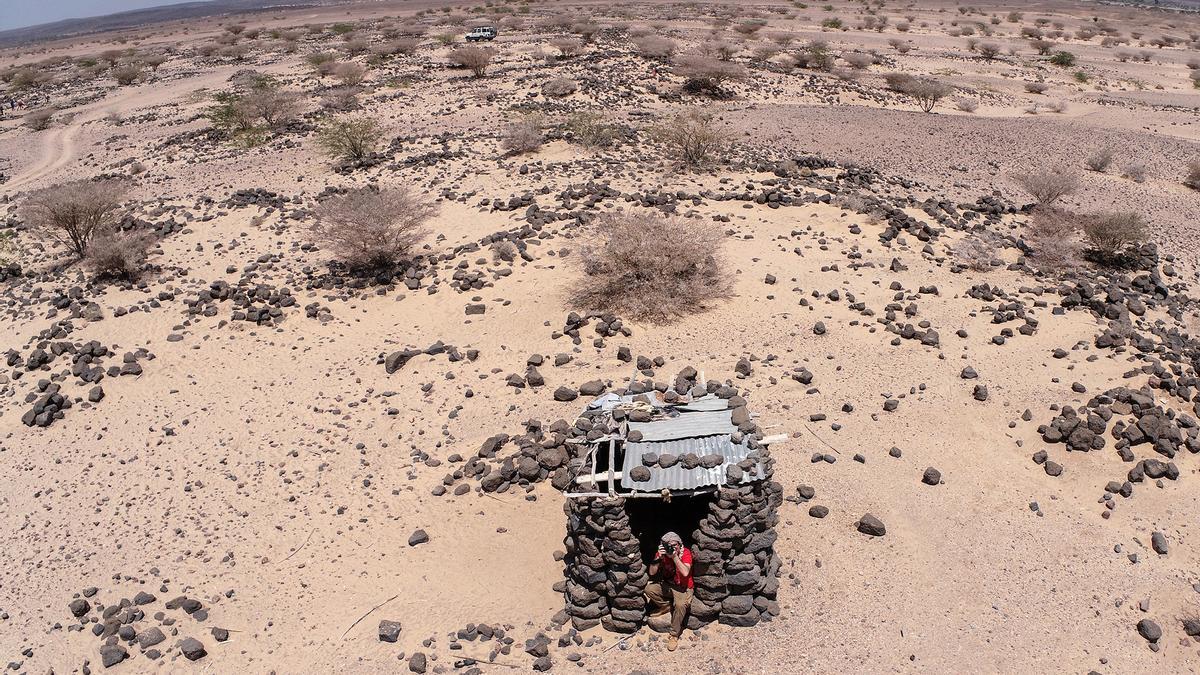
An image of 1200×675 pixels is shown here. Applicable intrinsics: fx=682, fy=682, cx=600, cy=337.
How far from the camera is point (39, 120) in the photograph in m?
34.0

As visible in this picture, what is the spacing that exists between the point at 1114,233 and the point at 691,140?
10.5m

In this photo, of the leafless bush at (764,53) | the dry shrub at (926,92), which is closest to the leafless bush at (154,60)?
the leafless bush at (764,53)

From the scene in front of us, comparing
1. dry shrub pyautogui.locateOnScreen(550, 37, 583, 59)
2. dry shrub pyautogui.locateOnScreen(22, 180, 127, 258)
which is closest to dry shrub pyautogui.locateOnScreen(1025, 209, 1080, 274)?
dry shrub pyautogui.locateOnScreen(22, 180, 127, 258)

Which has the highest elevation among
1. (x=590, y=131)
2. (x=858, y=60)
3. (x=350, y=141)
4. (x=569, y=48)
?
(x=569, y=48)

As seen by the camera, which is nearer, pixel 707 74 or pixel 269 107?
pixel 269 107

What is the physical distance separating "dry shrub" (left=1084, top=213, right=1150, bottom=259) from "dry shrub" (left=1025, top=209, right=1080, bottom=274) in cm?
44

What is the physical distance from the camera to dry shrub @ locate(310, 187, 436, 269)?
14.2 m

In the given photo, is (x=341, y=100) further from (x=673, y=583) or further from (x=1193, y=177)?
(x=1193, y=177)

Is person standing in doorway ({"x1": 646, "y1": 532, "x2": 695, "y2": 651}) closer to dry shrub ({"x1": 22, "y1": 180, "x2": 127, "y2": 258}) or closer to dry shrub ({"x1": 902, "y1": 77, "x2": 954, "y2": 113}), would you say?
dry shrub ({"x1": 22, "y1": 180, "x2": 127, "y2": 258})

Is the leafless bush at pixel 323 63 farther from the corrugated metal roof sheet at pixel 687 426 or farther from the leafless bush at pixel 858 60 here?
the corrugated metal roof sheet at pixel 687 426

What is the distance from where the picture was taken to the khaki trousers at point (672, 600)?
21.5ft

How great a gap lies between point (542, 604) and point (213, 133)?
27.3 meters

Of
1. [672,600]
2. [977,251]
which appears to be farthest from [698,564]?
[977,251]

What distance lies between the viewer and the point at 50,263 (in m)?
16.1
